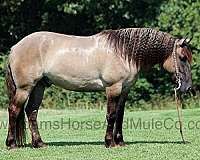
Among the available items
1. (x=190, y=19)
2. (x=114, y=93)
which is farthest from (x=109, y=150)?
(x=190, y=19)

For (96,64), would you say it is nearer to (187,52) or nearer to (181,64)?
(181,64)

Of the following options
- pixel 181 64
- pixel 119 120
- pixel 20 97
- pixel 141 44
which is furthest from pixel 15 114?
pixel 181 64

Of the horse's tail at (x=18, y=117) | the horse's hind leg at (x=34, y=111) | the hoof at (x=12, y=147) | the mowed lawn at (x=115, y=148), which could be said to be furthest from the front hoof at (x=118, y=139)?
the hoof at (x=12, y=147)

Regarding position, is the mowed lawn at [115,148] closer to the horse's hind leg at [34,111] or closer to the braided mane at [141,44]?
the horse's hind leg at [34,111]

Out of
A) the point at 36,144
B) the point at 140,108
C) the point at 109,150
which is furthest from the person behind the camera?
the point at 140,108

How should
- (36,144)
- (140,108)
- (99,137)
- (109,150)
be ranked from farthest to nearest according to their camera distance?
(140,108) → (99,137) → (36,144) → (109,150)

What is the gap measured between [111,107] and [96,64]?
2.44 feet

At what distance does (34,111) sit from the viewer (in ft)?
33.7

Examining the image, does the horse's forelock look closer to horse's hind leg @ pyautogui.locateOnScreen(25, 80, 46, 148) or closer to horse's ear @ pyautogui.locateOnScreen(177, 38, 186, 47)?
horse's ear @ pyautogui.locateOnScreen(177, 38, 186, 47)

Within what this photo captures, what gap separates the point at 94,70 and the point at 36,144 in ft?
5.33

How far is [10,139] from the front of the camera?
9930 mm

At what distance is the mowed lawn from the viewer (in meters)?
8.87

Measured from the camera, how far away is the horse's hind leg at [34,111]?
10102 mm

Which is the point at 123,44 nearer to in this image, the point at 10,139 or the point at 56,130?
the point at 10,139
